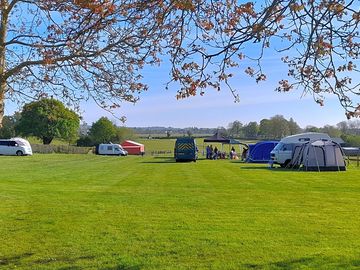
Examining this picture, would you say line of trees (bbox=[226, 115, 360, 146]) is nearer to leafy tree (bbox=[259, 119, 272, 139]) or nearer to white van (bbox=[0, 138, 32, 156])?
leafy tree (bbox=[259, 119, 272, 139])

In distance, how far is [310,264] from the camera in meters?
6.75

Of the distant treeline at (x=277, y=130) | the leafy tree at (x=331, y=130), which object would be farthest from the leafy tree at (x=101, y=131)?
the leafy tree at (x=331, y=130)

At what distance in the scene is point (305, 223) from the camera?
31.8 feet

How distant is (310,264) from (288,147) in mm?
25743

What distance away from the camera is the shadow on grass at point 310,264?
21.8 feet

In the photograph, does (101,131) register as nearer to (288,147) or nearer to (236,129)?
(236,129)

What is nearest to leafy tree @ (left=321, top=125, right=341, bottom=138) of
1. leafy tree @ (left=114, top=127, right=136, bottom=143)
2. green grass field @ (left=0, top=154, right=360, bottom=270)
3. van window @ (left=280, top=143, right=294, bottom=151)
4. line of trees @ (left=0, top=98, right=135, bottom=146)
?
leafy tree @ (left=114, top=127, right=136, bottom=143)

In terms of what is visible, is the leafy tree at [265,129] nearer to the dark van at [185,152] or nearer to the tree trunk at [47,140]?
the dark van at [185,152]

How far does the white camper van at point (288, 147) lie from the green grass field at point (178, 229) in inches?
653

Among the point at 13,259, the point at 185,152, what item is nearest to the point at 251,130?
the point at 185,152

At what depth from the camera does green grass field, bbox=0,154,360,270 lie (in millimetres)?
7012

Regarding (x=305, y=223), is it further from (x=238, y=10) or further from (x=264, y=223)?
(x=238, y=10)

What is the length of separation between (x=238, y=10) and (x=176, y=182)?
1325 cm

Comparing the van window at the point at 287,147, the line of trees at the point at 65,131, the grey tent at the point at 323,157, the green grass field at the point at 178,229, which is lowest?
the green grass field at the point at 178,229
